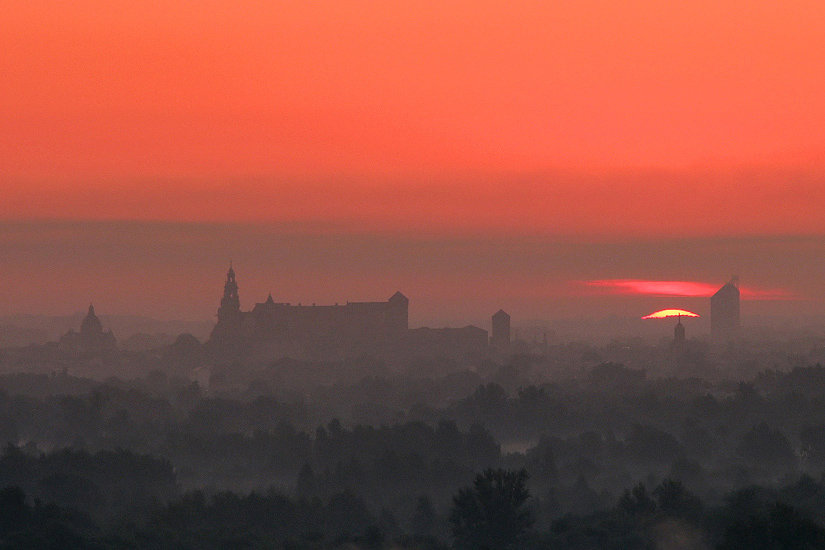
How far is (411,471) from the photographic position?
132000 millimetres

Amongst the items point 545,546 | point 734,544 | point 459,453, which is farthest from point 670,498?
point 459,453

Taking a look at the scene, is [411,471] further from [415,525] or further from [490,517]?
[490,517]

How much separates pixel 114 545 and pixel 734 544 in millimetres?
38379

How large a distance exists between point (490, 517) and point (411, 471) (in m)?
35.0

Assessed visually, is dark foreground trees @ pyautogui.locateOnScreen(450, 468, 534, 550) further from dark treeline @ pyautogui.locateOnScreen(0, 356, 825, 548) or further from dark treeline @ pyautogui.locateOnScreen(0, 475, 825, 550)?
dark treeline @ pyautogui.locateOnScreen(0, 356, 825, 548)

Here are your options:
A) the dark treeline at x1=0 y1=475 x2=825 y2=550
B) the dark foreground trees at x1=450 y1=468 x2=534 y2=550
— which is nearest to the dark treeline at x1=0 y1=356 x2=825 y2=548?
the dark treeline at x1=0 y1=475 x2=825 y2=550

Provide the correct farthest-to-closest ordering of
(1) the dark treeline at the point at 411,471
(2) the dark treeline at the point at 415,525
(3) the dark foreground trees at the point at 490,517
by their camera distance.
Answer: (3) the dark foreground trees at the point at 490,517 → (1) the dark treeline at the point at 411,471 → (2) the dark treeline at the point at 415,525

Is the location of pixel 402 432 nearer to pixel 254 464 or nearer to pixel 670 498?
pixel 254 464

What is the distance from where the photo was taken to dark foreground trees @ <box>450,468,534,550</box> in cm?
9644

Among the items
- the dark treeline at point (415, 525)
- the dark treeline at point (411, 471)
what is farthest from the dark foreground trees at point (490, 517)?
the dark treeline at point (411, 471)

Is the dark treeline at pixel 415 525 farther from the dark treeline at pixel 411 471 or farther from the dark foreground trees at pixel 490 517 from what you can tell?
the dark treeline at pixel 411 471

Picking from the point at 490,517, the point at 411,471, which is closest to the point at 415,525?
the point at 490,517

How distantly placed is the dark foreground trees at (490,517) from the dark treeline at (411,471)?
162 cm

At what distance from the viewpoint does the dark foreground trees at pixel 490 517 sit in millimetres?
96438
